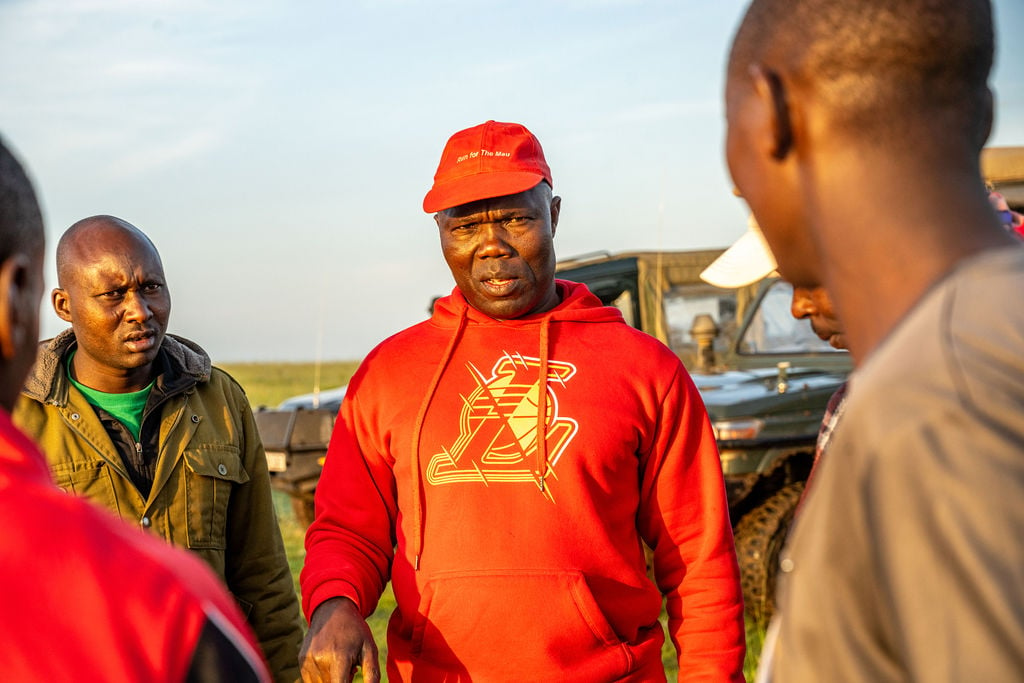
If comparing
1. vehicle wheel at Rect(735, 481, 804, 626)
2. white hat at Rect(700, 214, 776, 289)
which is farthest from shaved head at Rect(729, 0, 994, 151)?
vehicle wheel at Rect(735, 481, 804, 626)

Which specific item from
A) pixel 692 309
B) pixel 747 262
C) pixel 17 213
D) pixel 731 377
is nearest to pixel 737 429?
pixel 731 377

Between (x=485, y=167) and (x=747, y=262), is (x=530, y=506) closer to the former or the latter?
(x=485, y=167)

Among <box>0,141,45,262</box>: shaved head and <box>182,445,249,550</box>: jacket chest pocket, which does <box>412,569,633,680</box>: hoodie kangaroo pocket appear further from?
<box>0,141,45,262</box>: shaved head

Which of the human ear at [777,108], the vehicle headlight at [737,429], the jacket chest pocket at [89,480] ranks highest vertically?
the human ear at [777,108]

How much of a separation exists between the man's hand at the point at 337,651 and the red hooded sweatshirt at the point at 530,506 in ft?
0.34

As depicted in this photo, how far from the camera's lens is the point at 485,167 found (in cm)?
312

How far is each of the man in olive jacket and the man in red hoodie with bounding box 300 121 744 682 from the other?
0.76 metres

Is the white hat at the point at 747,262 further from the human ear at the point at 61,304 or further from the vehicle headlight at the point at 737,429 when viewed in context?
the vehicle headlight at the point at 737,429

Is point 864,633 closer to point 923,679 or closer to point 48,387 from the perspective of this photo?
point 923,679

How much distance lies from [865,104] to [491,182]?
193 centimetres

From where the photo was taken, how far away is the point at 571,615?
2.72m

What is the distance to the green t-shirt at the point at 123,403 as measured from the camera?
11.9 feet

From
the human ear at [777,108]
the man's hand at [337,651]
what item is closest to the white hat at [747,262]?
the man's hand at [337,651]

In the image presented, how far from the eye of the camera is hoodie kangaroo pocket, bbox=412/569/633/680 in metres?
2.71
